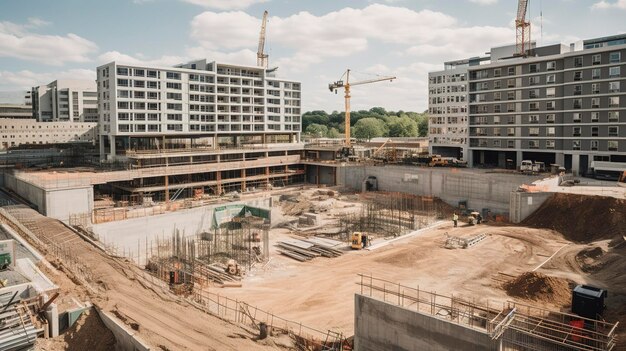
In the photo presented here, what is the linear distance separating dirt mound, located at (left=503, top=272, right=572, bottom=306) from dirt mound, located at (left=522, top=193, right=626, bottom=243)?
15.2m

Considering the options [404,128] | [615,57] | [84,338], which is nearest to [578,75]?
[615,57]

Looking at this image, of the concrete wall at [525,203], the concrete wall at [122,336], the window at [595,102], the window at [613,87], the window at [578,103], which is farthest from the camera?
the window at [578,103]

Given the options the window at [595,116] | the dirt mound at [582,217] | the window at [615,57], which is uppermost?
the window at [615,57]

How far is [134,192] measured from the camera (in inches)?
2410

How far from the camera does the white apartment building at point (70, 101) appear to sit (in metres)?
125

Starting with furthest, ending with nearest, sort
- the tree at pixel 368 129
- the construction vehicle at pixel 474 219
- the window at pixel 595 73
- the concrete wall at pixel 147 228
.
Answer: the tree at pixel 368 129
the window at pixel 595 73
the construction vehicle at pixel 474 219
the concrete wall at pixel 147 228

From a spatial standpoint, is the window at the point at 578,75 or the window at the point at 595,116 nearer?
the window at the point at 595,116

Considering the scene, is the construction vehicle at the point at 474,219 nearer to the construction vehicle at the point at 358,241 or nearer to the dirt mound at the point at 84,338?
the construction vehicle at the point at 358,241

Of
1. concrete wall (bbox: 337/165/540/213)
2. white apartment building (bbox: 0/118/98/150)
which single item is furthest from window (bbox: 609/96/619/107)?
white apartment building (bbox: 0/118/98/150)

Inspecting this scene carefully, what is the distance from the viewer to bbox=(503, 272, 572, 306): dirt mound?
27281 millimetres

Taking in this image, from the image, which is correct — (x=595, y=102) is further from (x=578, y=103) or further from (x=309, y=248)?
(x=309, y=248)

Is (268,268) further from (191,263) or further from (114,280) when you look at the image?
(114,280)

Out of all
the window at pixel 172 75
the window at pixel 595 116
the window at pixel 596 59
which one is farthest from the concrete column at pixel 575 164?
the window at pixel 172 75

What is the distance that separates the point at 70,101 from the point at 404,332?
418ft
